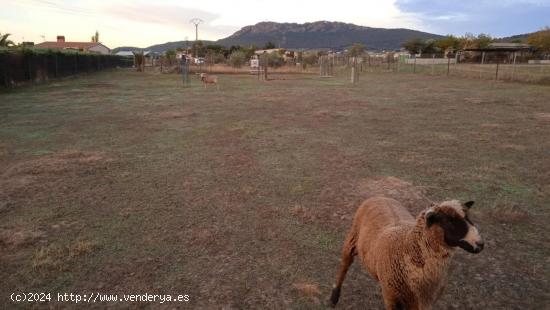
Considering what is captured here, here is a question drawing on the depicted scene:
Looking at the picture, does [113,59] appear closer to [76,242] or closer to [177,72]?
[177,72]

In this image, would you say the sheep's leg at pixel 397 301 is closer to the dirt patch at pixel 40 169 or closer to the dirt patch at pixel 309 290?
the dirt patch at pixel 309 290

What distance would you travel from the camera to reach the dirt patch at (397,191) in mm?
6195

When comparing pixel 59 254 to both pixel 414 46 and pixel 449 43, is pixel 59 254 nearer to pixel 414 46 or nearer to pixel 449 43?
pixel 449 43

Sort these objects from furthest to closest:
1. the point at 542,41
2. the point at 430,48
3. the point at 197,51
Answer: the point at 197,51 < the point at 430,48 < the point at 542,41

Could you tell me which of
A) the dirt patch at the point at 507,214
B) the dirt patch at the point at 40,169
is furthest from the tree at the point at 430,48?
the dirt patch at the point at 40,169

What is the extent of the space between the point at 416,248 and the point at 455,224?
366 millimetres

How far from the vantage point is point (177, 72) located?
152ft

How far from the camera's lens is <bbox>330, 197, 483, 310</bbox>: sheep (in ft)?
8.41

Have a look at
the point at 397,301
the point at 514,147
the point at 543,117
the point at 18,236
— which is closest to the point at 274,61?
the point at 543,117

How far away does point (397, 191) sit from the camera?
22.0 feet

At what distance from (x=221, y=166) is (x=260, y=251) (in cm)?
385

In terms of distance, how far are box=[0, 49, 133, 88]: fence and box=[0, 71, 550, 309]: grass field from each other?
35.7 feet

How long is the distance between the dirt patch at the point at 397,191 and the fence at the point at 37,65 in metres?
22.8

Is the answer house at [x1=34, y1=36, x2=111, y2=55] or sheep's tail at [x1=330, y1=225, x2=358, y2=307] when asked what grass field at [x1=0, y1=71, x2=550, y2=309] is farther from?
house at [x1=34, y1=36, x2=111, y2=55]
